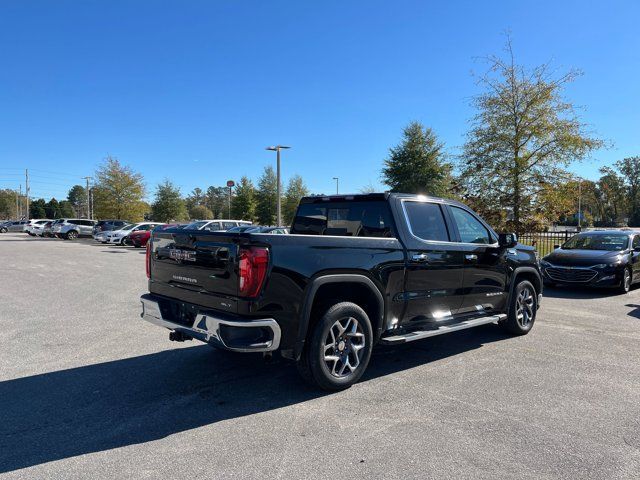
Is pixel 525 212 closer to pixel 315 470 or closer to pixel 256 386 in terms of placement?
pixel 256 386

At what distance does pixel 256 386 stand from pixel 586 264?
9.17 metres

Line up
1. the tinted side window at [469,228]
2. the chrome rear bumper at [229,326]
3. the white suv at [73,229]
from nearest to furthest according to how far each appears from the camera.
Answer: the chrome rear bumper at [229,326] → the tinted side window at [469,228] → the white suv at [73,229]

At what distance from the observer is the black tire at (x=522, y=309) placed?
253 inches

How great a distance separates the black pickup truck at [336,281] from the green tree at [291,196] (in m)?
47.8

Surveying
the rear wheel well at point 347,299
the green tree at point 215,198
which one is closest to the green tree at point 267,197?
the rear wheel well at point 347,299

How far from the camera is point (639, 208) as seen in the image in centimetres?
9238

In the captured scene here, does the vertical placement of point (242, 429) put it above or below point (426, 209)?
below

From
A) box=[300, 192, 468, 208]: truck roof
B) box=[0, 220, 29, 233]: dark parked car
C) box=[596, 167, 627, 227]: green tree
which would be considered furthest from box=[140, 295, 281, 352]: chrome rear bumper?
box=[596, 167, 627, 227]: green tree

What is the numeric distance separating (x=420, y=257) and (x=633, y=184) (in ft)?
367

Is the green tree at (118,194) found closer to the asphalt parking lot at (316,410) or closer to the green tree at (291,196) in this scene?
the green tree at (291,196)

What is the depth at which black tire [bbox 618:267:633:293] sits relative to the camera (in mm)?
10414

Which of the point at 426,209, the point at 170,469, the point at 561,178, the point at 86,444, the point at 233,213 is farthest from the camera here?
the point at 233,213

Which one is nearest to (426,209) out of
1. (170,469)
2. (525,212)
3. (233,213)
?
(170,469)

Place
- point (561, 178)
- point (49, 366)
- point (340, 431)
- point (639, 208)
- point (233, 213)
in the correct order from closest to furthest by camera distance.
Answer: point (340, 431), point (49, 366), point (561, 178), point (233, 213), point (639, 208)
